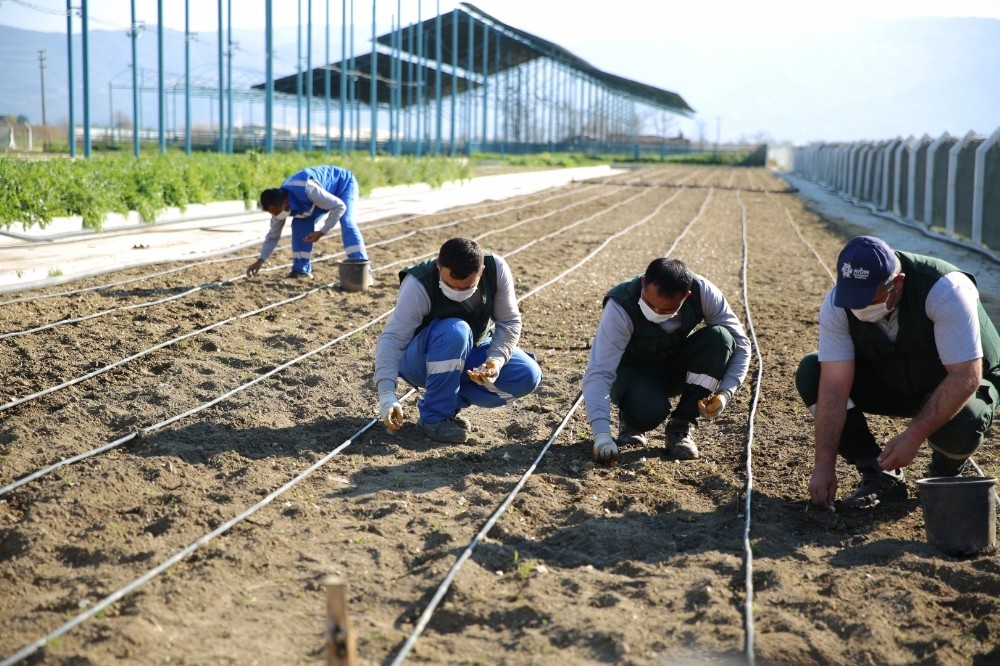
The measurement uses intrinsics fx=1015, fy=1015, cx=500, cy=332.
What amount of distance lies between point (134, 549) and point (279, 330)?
3.99m

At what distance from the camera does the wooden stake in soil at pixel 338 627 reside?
220cm

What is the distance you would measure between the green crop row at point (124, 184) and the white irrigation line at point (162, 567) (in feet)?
28.0

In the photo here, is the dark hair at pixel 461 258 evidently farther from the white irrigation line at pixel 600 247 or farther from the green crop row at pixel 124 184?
the green crop row at pixel 124 184

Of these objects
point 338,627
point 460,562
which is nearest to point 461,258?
point 460,562

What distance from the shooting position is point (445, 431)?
5184 mm

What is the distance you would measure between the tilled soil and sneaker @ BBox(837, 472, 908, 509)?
9 cm

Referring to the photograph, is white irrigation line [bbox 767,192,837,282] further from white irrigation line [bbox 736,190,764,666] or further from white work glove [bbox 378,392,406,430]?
white work glove [bbox 378,392,406,430]

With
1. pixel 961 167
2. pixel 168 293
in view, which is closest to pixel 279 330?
pixel 168 293

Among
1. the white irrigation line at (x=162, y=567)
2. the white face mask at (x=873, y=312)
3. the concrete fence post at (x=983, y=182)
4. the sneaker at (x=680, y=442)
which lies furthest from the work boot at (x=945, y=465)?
the concrete fence post at (x=983, y=182)

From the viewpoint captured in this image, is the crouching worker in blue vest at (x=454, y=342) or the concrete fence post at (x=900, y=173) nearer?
the crouching worker in blue vest at (x=454, y=342)

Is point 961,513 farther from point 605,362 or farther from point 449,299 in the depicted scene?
point 449,299

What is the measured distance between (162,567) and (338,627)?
149 cm

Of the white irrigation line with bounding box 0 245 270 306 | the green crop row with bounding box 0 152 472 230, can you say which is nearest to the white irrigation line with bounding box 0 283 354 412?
the white irrigation line with bounding box 0 245 270 306

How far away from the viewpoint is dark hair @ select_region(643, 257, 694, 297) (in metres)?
4.33
